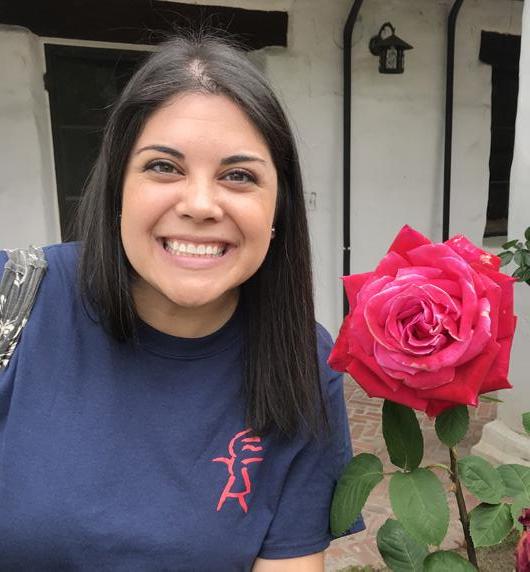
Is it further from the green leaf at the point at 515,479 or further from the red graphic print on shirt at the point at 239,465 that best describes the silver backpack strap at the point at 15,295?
the green leaf at the point at 515,479

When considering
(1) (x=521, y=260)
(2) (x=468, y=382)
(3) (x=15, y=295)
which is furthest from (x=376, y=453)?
(2) (x=468, y=382)

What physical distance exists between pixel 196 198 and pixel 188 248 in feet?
0.35

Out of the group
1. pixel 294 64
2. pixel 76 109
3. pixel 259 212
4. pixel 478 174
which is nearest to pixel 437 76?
pixel 478 174

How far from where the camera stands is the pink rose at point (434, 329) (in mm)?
870

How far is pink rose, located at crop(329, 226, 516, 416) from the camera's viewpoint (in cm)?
87

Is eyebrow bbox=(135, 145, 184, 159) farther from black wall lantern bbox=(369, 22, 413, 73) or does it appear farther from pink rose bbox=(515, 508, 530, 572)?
black wall lantern bbox=(369, 22, 413, 73)

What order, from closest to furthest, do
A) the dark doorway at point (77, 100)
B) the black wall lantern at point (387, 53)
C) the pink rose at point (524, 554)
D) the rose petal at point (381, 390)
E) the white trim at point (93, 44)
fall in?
the pink rose at point (524, 554) → the rose petal at point (381, 390) → the white trim at point (93, 44) → the dark doorway at point (77, 100) → the black wall lantern at point (387, 53)

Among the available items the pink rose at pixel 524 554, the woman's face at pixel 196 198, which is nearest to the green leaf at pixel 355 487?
the pink rose at pixel 524 554

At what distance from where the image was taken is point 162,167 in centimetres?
122

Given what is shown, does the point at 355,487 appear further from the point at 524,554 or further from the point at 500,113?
the point at 500,113

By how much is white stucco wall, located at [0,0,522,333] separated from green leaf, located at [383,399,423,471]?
380 cm

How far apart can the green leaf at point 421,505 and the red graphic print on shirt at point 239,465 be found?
389 millimetres

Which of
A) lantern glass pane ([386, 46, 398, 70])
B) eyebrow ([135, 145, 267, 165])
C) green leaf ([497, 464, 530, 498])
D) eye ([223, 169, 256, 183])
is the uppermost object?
lantern glass pane ([386, 46, 398, 70])

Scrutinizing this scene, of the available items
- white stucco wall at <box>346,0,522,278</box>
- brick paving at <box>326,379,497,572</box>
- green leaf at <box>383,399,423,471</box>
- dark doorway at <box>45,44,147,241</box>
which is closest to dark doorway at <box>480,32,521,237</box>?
white stucco wall at <box>346,0,522,278</box>
